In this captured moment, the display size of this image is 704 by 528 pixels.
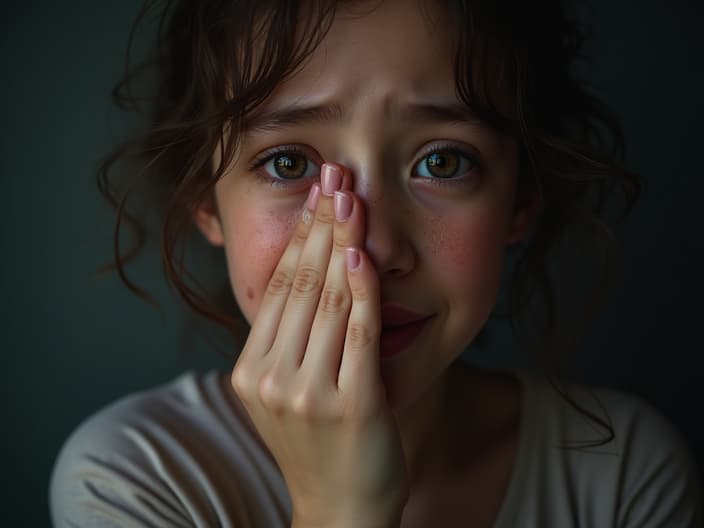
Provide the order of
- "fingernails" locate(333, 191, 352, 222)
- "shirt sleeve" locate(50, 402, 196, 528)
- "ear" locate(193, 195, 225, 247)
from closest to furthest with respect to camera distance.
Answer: "fingernails" locate(333, 191, 352, 222), "shirt sleeve" locate(50, 402, 196, 528), "ear" locate(193, 195, 225, 247)

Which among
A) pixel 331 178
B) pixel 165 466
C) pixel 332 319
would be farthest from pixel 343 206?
pixel 165 466

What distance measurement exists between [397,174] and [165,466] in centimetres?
52

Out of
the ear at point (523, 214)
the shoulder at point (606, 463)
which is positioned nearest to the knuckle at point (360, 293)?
the ear at point (523, 214)

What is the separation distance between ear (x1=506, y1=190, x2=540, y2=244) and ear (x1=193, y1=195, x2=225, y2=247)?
445 millimetres

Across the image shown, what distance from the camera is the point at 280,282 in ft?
3.06

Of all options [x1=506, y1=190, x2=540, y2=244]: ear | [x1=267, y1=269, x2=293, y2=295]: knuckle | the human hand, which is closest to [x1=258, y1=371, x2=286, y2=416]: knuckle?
the human hand

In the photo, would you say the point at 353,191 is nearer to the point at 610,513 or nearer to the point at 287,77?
the point at 287,77

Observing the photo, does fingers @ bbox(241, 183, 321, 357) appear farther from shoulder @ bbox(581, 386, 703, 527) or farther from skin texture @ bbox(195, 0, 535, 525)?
shoulder @ bbox(581, 386, 703, 527)

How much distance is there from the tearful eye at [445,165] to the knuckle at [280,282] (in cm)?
21

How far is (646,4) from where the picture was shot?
4.70 feet

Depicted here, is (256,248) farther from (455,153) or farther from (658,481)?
(658,481)

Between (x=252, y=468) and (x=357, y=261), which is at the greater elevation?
(x=357, y=261)

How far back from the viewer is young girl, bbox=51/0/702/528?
2.92 feet

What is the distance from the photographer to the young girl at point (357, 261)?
0.89 meters
